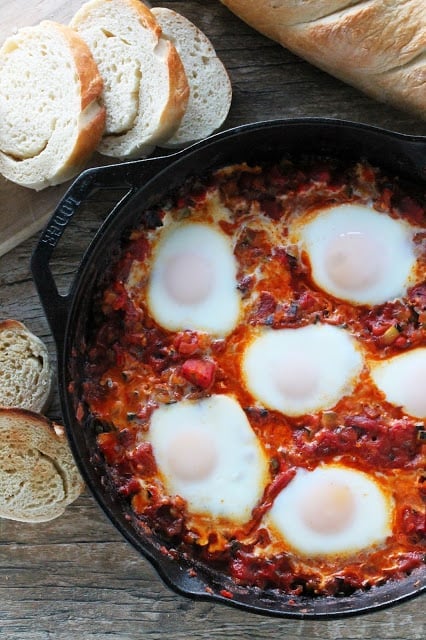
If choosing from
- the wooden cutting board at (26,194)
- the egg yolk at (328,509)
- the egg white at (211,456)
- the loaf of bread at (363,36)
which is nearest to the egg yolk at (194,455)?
the egg white at (211,456)

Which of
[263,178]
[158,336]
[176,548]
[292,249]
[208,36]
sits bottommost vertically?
[176,548]

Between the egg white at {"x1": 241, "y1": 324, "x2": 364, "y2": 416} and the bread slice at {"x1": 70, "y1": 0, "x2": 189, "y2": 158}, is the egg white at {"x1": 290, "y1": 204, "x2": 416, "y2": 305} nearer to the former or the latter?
the egg white at {"x1": 241, "y1": 324, "x2": 364, "y2": 416}

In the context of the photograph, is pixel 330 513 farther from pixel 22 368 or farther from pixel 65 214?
pixel 65 214

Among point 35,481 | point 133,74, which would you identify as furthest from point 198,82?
point 35,481

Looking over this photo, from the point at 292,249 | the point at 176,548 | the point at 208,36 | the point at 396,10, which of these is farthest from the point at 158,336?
the point at 396,10

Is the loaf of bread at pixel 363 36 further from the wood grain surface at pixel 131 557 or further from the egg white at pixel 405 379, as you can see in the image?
the egg white at pixel 405 379

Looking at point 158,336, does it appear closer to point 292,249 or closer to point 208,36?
point 292,249
